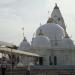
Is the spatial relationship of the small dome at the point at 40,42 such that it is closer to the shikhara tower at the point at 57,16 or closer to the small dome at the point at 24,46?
the small dome at the point at 24,46

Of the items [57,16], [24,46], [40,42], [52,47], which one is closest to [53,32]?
[52,47]

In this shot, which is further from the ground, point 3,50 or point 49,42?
point 49,42

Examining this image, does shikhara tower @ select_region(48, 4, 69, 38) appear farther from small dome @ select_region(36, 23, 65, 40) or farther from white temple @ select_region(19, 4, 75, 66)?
white temple @ select_region(19, 4, 75, 66)

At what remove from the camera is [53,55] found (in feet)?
174

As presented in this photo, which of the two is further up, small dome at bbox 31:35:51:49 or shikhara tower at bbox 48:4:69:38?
shikhara tower at bbox 48:4:69:38

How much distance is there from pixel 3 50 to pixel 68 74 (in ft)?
25.2

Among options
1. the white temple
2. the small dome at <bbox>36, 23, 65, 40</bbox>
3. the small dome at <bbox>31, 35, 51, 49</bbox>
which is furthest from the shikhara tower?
the small dome at <bbox>31, 35, 51, 49</bbox>

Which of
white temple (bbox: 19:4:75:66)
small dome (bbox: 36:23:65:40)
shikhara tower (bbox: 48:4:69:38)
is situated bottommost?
white temple (bbox: 19:4:75:66)

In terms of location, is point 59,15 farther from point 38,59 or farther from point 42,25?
point 38,59

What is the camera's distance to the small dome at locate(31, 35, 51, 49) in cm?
5184

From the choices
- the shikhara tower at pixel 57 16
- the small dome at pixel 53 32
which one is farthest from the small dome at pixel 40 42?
the shikhara tower at pixel 57 16

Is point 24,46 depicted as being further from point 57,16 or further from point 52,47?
point 57,16

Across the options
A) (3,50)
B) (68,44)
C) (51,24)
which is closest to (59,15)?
(51,24)

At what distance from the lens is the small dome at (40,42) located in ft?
170
